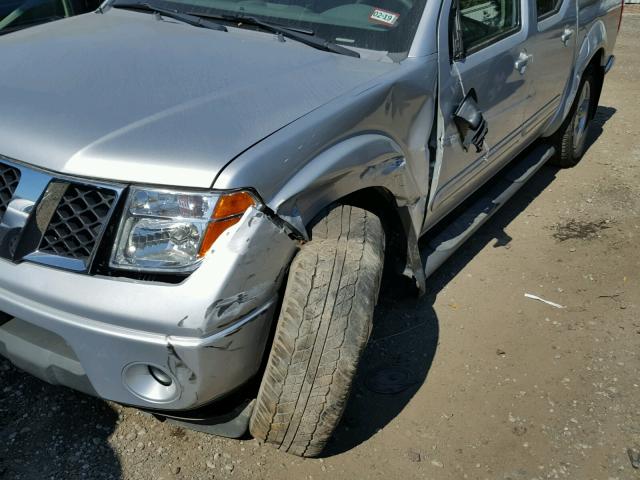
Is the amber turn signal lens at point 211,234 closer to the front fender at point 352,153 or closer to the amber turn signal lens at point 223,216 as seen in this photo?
the amber turn signal lens at point 223,216

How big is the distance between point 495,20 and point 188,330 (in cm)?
242

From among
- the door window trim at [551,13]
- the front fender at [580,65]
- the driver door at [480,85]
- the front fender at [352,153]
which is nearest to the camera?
the front fender at [352,153]

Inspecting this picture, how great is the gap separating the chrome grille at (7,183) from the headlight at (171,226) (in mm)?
391

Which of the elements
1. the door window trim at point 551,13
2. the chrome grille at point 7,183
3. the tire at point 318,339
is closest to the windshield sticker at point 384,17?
the tire at point 318,339

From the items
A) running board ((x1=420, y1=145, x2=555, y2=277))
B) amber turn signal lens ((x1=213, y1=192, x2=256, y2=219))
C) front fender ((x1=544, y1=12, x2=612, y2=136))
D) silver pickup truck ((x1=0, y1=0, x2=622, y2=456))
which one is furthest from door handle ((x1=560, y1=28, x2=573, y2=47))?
amber turn signal lens ((x1=213, y1=192, x2=256, y2=219))

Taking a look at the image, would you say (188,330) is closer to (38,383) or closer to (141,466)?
(141,466)

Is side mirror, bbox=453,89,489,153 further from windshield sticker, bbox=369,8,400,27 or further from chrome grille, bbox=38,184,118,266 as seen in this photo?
chrome grille, bbox=38,184,118,266

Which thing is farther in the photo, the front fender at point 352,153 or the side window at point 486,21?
the side window at point 486,21

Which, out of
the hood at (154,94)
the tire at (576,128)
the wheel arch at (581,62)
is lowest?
the tire at (576,128)

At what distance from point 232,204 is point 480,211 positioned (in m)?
2.13

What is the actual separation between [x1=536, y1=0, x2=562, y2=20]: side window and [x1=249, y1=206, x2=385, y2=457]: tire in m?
2.28

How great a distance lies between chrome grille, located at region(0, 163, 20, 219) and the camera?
2.11 metres

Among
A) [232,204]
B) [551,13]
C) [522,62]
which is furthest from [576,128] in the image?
[232,204]

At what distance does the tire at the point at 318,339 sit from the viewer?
221 centimetres
